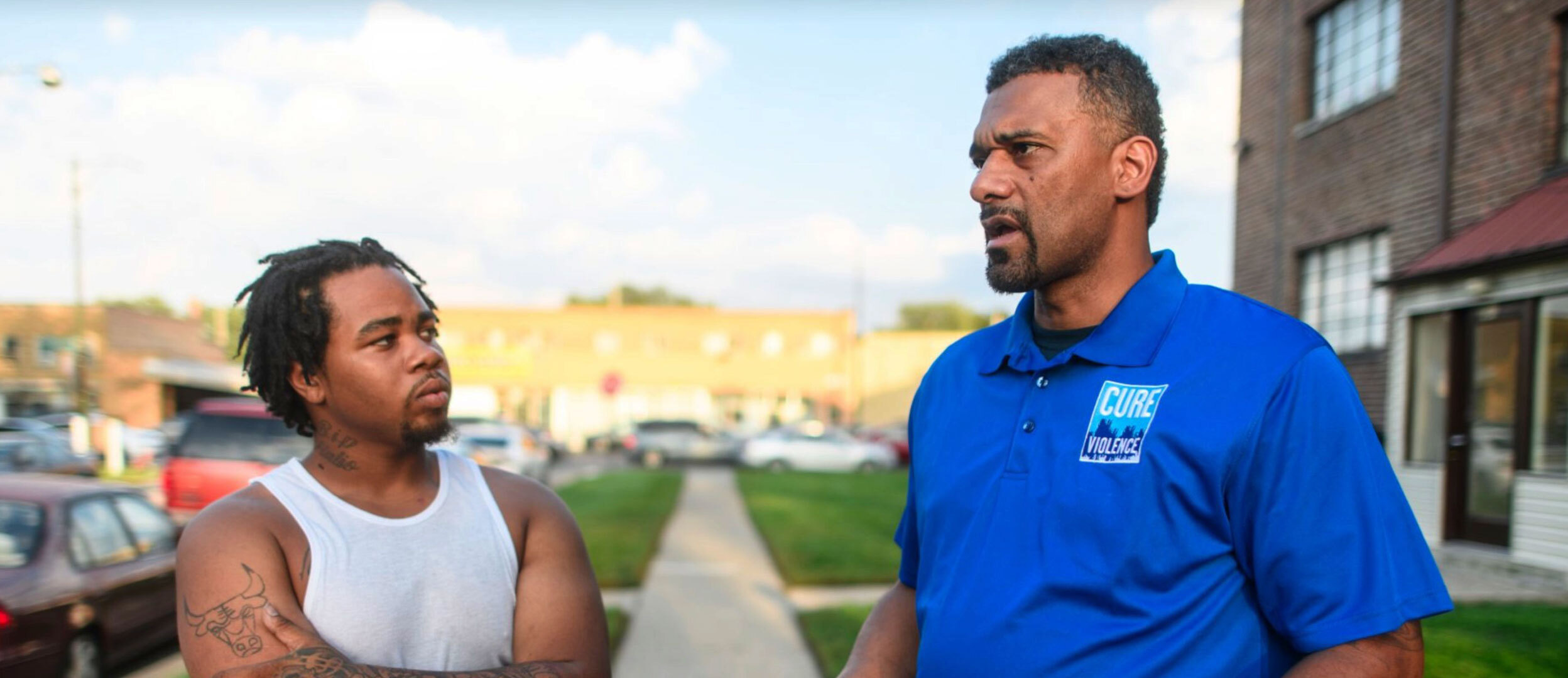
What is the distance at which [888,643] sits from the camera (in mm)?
2162

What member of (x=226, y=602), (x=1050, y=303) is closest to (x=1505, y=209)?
(x=1050, y=303)

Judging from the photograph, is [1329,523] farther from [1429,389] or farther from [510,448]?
[510,448]

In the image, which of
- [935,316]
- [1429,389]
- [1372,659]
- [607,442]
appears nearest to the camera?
[1372,659]

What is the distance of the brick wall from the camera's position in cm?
942

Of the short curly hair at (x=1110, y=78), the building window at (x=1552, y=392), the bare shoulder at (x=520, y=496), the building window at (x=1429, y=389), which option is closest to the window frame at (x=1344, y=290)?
the building window at (x=1429, y=389)

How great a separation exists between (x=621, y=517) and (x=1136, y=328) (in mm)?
13279

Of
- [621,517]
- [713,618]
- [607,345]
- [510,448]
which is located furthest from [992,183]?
[607,345]

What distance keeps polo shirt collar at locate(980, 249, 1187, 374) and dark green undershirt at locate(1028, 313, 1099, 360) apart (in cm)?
3

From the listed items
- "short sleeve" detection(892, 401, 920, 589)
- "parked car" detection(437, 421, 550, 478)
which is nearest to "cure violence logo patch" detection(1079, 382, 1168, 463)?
"short sleeve" detection(892, 401, 920, 589)

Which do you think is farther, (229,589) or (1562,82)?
(1562,82)

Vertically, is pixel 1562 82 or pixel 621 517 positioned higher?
pixel 1562 82

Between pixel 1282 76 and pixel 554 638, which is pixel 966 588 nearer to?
pixel 554 638

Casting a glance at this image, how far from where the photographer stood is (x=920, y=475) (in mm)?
2143

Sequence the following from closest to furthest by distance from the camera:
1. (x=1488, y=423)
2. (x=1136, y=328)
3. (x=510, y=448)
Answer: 1. (x=1136, y=328)
2. (x=1488, y=423)
3. (x=510, y=448)
